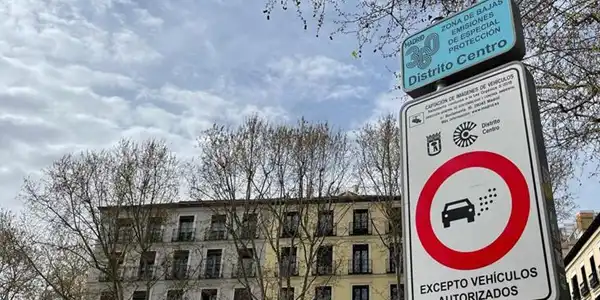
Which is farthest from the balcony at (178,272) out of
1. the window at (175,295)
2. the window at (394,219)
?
the window at (394,219)

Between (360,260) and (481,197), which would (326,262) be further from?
(481,197)

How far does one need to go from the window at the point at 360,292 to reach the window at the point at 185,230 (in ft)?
35.1

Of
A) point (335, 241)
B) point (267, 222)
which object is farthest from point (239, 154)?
point (335, 241)

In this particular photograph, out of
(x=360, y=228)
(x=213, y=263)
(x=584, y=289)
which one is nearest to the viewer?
(x=584, y=289)

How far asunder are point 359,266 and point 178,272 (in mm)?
10458

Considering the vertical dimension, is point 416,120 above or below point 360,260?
below

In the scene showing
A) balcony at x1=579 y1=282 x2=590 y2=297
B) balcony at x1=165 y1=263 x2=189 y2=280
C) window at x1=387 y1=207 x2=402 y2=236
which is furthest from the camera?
balcony at x1=579 y1=282 x2=590 y2=297

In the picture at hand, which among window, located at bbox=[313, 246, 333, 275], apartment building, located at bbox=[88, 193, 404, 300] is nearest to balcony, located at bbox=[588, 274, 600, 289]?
apartment building, located at bbox=[88, 193, 404, 300]

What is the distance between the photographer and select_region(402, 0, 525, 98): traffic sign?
1.82m

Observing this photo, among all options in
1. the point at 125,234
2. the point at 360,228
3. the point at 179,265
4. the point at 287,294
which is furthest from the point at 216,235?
the point at 287,294

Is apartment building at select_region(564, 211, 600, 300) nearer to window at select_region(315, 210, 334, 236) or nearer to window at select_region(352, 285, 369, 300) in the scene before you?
window at select_region(352, 285, 369, 300)

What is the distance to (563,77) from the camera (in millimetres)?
8469

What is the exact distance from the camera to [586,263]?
31109mm

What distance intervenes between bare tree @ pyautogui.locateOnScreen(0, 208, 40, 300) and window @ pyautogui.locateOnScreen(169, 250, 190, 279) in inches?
301
